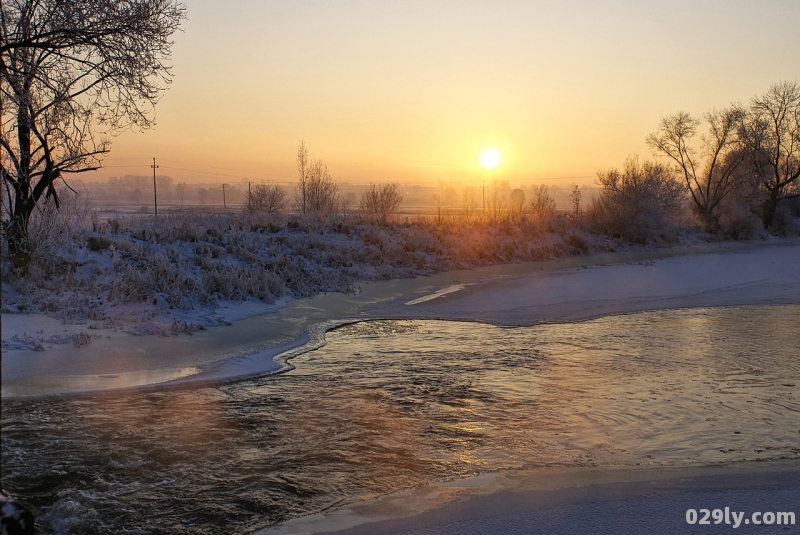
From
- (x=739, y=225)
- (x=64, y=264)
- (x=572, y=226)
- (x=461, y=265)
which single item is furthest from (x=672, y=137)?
(x=64, y=264)

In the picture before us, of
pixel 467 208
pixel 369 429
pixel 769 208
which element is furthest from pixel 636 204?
pixel 369 429

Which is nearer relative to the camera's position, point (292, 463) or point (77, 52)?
point (292, 463)

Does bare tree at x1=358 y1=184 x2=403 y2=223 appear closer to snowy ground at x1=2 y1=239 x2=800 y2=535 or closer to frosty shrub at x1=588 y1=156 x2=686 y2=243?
frosty shrub at x1=588 y1=156 x2=686 y2=243

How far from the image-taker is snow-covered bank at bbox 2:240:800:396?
10102mm

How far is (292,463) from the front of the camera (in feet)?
21.7

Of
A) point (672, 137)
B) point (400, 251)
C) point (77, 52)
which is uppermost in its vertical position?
point (672, 137)

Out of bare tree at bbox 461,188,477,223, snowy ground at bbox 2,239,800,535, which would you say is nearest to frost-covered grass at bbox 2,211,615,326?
snowy ground at bbox 2,239,800,535

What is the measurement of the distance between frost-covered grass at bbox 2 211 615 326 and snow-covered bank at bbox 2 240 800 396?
768 mm

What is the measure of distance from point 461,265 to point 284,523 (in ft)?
70.9

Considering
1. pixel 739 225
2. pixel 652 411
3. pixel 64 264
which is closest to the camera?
pixel 652 411

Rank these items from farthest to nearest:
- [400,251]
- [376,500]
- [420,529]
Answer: [400,251]
[376,500]
[420,529]

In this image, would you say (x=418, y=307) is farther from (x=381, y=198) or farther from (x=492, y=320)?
(x=381, y=198)

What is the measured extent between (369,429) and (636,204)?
3670 centimetres

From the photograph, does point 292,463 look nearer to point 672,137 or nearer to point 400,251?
point 400,251
